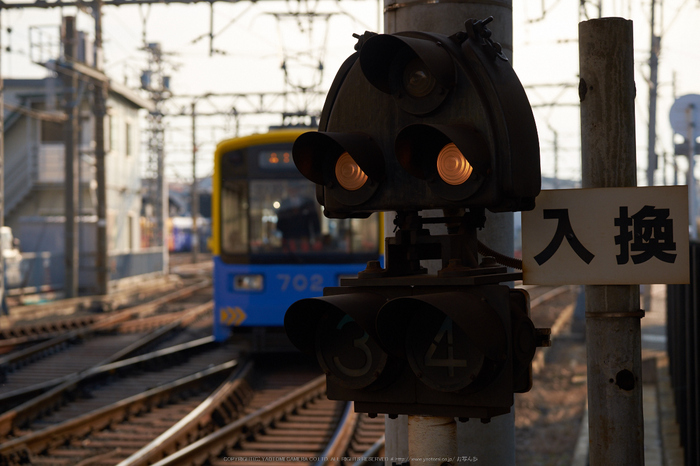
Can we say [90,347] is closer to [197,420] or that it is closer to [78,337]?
[78,337]

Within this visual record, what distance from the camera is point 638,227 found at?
2.27 metres

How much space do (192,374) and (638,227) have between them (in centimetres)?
1025

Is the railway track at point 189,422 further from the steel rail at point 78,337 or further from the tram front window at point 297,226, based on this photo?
the tram front window at point 297,226

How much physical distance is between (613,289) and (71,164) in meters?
22.2

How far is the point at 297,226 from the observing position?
35.7ft

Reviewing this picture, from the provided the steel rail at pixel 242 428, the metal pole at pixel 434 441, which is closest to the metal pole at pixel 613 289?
the metal pole at pixel 434 441

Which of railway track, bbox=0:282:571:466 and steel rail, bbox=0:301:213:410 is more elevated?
steel rail, bbox=0:301:213:410

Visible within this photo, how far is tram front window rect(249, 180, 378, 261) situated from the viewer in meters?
10.8

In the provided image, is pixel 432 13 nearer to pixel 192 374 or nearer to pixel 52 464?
pixel 52 464

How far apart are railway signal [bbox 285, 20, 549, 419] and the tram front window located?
332 inches

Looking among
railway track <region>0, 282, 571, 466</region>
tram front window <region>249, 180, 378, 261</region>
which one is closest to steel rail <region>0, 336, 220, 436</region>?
railway track <region>0, 282, 571, 466</region>

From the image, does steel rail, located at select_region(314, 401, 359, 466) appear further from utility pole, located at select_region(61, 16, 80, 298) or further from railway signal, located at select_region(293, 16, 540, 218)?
utility pole, located at select_region(61, 16, 80, 298)

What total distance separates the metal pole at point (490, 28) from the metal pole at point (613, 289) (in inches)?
19.6

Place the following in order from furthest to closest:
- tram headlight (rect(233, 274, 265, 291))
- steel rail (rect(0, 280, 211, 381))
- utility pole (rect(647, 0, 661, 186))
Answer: utility pole (rect(647, 0, 661, 186)), steel rail (rect(0, 280, 211, 381)), tram headlight (rect(233, 274, 265, 291))
